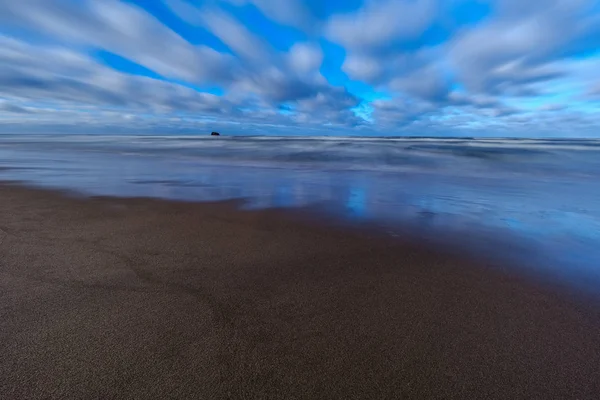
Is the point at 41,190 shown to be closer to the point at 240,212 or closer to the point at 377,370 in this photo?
the point at 240,212

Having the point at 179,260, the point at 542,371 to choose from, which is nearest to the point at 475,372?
the point at 542,371

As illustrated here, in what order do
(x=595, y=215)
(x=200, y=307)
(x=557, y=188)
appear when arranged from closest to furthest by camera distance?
(x=200, y=307)
(x=595, y=215)
(x=557, y=188)

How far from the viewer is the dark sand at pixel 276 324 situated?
5.60 ft

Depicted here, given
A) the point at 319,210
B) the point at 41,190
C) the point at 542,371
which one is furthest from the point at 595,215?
the point at 41,190

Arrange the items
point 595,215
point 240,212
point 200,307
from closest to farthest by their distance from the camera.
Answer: point 200,307 → point 240,212 → point 595,215

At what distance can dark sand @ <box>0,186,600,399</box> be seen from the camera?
171cm

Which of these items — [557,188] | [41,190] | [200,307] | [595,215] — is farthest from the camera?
A: [557,188]

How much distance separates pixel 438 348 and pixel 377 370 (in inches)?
19.6

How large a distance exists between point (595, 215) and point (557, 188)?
3973 millimetres

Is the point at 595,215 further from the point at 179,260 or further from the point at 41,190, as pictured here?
the point at 41,190

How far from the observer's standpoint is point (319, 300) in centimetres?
253

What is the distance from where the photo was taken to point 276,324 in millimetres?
2197

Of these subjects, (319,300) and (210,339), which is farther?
(319,300)

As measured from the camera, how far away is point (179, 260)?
3.23 metres
